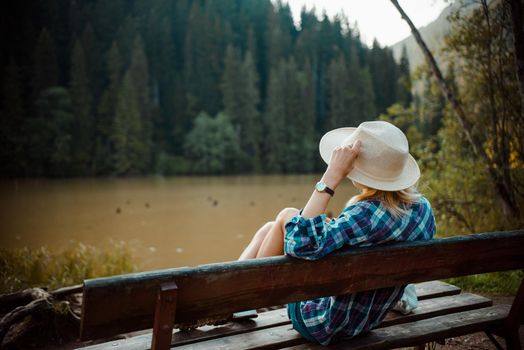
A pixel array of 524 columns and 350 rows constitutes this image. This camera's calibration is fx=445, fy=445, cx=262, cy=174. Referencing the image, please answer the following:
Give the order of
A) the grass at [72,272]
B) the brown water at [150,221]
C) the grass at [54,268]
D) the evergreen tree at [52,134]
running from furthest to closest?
1. the evergreen tree at [52,134]
2. the brown water at [150,221]
3. the grass at [54,268]
4. the grass at [72,272]

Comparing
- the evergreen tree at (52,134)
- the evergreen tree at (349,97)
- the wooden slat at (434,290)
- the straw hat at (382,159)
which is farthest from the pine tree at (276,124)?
the straw hat at (382,159)

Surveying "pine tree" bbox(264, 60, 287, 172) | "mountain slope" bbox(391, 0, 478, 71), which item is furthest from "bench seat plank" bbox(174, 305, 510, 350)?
"pine tree" bbox(264, 60, 287, 172)

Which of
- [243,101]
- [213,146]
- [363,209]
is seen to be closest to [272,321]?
[363,209]

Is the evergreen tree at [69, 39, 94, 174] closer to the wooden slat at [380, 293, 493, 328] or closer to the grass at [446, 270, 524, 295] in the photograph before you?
the grass at [446, 270, 524, 295]

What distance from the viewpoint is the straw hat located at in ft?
5.58

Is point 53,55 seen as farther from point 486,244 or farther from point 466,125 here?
point 486,244

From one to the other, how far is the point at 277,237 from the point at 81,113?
1494 inches

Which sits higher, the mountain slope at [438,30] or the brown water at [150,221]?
the mountain slope at [438,30]

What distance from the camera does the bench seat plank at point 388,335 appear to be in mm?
1799

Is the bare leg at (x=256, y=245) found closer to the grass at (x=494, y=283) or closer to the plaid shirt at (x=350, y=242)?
the plaid shirt at (x=350, y=242)

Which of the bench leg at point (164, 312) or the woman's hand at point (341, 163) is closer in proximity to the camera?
the bench leg at point (164, 312)

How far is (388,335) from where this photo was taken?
1.92 metres

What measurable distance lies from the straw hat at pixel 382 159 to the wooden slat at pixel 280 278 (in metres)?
0.25

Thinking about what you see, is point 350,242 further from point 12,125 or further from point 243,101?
point 243,101
